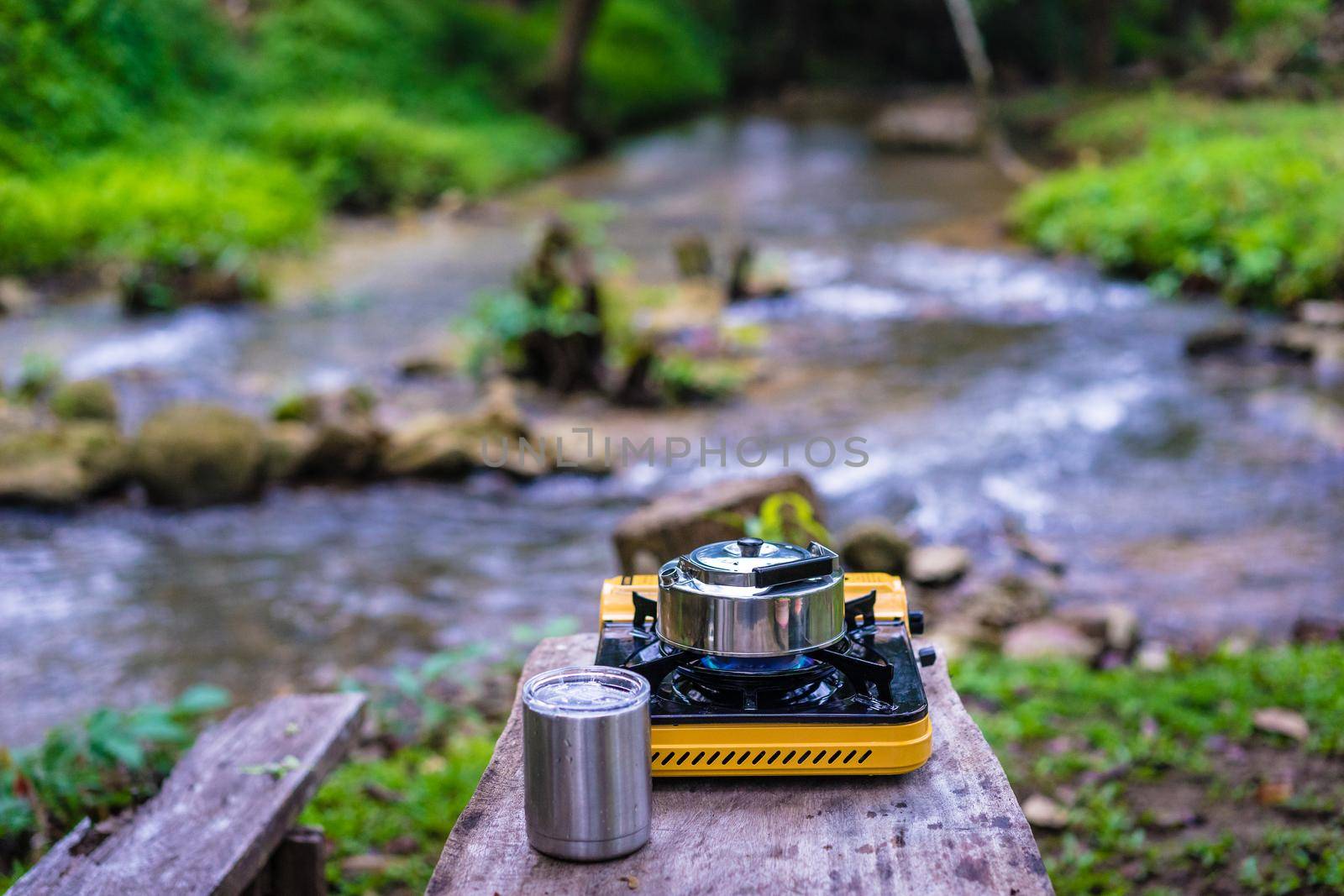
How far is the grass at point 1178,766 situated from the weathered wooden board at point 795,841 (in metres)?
1.47

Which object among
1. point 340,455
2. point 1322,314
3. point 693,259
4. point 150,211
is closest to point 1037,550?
point 340,455

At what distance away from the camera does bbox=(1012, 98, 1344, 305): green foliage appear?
30.8 feet

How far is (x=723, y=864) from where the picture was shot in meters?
1.40

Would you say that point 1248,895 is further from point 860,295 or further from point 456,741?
point 860,295

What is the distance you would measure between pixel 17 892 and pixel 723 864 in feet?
Result: 4.60

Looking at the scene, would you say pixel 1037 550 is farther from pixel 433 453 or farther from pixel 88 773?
pixel 88 773

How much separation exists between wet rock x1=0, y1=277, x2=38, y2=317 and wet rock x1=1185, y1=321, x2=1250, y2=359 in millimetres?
8692

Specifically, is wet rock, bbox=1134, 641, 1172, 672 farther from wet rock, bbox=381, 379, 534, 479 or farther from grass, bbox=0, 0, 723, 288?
grass, bbox=0, 0, 723, 288

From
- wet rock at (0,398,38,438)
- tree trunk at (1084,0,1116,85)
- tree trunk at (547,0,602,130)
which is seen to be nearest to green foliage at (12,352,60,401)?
A: wet rock at (0,398,38,438)

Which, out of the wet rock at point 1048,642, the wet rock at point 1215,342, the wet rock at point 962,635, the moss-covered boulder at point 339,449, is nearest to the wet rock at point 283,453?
the moss-covered boulder at point 339,449

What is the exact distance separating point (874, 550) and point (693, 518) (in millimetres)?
1308

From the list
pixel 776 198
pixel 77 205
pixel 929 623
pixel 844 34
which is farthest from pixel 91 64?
pixel 844 34

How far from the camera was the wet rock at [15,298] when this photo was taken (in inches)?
350

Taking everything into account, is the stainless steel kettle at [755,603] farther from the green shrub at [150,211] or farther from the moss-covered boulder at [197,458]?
the green shrub at [150,211]
